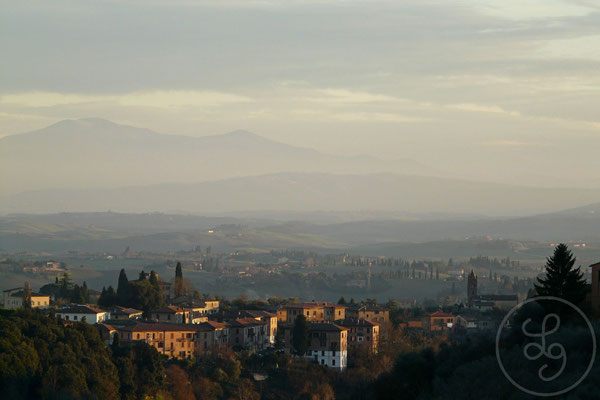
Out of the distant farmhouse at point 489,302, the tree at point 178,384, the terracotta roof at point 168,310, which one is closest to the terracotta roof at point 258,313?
the terracotta roof at point 168,310

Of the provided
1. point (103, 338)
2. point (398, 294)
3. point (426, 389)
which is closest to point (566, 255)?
point (426, 389)

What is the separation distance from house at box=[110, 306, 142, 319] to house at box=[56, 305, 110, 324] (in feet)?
1.86

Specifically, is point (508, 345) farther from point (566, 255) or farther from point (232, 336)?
point (232, 336)

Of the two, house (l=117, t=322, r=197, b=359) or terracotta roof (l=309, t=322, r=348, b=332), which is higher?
terracotta roof (l=309, t=322, r=348, b=332)

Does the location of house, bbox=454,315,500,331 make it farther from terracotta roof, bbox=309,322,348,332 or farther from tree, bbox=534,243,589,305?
tree, bbox=534,243,589,305

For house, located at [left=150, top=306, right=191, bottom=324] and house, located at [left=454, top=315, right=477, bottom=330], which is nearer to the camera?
house, located at [left=150, top=306, right=191, bottom=324]

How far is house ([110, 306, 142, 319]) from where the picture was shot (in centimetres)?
7825

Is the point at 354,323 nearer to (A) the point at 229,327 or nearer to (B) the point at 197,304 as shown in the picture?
(A) the point at 229,327

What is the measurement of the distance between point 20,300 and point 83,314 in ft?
43.7

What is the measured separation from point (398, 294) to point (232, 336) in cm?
9222

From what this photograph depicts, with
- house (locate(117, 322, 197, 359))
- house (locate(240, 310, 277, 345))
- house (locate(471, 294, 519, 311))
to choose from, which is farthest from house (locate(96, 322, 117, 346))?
house (locate(471, 294, 519, 311))

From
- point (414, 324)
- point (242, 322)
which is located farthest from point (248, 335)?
point (414, 324)

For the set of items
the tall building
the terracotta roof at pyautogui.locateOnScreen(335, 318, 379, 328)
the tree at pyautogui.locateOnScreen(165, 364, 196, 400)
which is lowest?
the tree at pyautogui.locateOnScreen(165, 364, 196, 400)

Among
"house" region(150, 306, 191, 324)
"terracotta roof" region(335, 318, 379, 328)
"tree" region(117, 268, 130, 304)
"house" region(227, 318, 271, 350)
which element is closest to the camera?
"house" region(227, 318, 271, 350)
